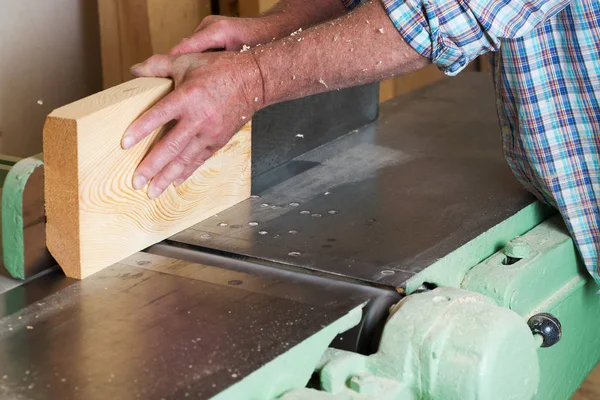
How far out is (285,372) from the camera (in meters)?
1.09

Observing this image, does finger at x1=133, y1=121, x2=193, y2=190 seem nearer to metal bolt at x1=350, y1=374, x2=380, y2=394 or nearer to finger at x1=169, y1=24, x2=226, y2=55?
finger at x1=169, y1=24, x2=226, y2=55

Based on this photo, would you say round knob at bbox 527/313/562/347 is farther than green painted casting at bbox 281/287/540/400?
Yes

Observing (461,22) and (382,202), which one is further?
(382,202)

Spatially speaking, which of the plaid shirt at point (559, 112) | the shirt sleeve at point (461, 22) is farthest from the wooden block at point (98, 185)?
the plaid shirt at point (559, 112)

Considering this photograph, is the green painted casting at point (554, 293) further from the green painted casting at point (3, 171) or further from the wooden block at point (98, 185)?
the green painted casting at point (3, 171)

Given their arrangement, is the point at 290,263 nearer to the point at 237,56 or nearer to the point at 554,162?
the point at 237,56

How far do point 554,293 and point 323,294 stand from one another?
0.52 m

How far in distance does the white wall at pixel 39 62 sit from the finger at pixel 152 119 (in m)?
0.84

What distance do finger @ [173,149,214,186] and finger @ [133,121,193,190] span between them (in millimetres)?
44

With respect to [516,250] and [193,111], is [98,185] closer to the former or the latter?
[193,111]

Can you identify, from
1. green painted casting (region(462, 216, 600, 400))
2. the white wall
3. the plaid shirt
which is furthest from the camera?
the white wall

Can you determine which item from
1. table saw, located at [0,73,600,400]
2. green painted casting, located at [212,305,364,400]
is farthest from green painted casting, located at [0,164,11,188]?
green painted casting, located at [212,305,364,400]

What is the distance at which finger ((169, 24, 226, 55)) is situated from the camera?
5.22 feet

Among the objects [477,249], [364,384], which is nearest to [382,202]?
[477,249]
